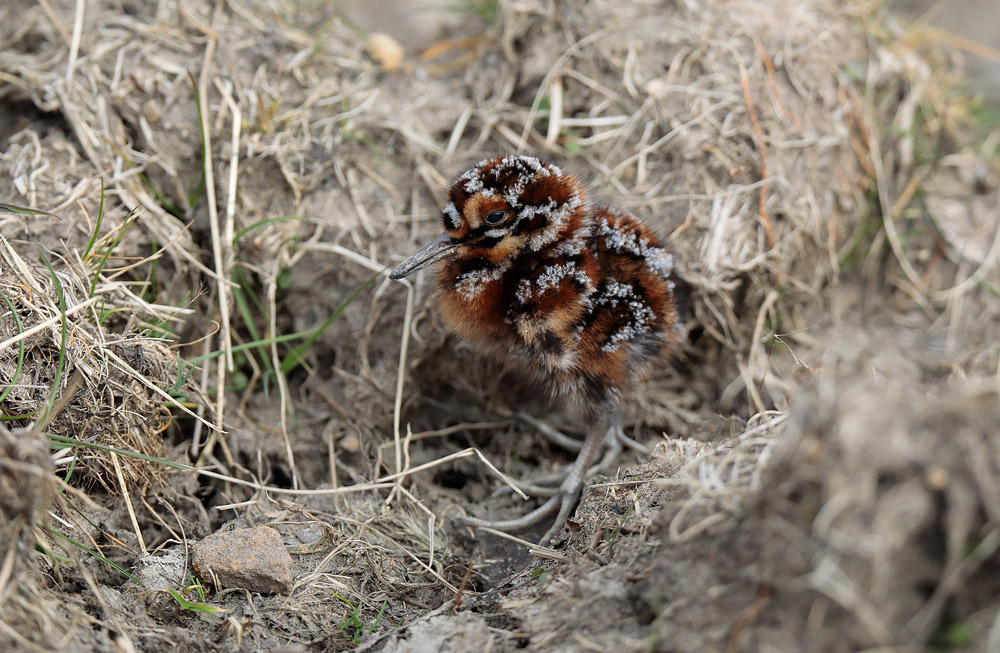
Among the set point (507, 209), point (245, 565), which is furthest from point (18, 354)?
point (507, 209)

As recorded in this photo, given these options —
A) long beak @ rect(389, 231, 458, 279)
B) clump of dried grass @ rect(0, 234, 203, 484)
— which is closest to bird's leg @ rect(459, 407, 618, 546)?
long beak @ rect(389, 231, 458, 279)

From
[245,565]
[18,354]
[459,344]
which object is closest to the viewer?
[245,565]

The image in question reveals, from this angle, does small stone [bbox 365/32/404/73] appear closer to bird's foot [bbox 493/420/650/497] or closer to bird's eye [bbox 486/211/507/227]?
bird's eye [bbox 486/211/507/227]

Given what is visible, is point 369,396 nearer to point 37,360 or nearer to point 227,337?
point 227,337

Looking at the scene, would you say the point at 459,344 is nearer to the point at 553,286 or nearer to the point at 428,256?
the point at 428,256

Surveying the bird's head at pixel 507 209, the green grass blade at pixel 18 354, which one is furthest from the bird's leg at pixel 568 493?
the green grass blade at pixel 18 354

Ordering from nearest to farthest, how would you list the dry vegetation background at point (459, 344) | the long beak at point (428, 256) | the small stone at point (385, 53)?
the dry vegetation background at point (459, 344) → the long beak at point (428, 256) → the small stone at point (385, 53)

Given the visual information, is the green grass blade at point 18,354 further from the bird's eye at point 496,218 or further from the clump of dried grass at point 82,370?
the bird's eye at point 496,218

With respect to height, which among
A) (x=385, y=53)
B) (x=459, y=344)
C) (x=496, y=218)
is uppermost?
(x=385, y=53)
